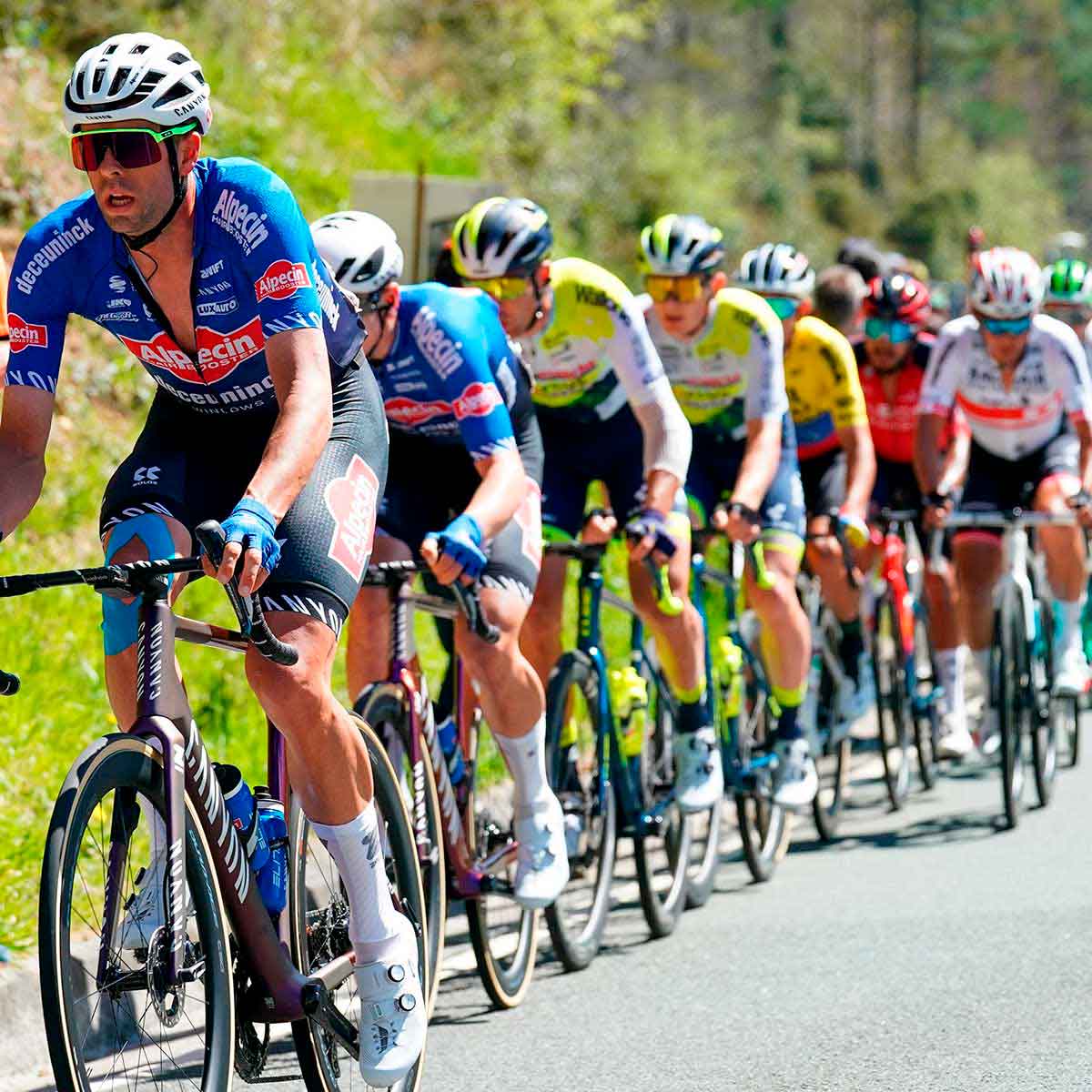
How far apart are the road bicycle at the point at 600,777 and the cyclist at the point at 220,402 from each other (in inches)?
75.6

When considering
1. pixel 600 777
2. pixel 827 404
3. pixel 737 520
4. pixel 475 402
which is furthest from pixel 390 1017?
pixel 827 404

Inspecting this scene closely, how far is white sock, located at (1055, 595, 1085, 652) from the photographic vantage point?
9445 millimetres

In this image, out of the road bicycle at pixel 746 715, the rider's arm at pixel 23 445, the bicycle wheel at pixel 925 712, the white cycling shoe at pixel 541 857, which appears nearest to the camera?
the rider's arm at pixel 23 445

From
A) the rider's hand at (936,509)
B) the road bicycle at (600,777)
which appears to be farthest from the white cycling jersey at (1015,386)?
the road bicycle at (600,777)

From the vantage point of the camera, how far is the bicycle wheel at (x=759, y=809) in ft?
25.4

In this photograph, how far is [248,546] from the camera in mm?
3645

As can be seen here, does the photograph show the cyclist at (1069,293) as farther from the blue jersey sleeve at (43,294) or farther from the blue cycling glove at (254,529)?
the blue cycling glove at (254,529)

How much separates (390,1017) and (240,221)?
66.2 inches

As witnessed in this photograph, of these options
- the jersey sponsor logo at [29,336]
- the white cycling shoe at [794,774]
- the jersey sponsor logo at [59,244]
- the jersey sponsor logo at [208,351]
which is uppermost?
the jersey sponsor logo at [59,244]

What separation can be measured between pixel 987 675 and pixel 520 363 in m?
3.86

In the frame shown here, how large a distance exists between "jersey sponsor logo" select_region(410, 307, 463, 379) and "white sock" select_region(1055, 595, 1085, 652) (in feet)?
15.5

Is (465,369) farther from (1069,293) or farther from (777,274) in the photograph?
(1069,293)

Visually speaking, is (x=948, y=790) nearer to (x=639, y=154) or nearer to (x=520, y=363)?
(x=520, y=363)

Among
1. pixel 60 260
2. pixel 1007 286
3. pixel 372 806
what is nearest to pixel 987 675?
pixel 1007 286
